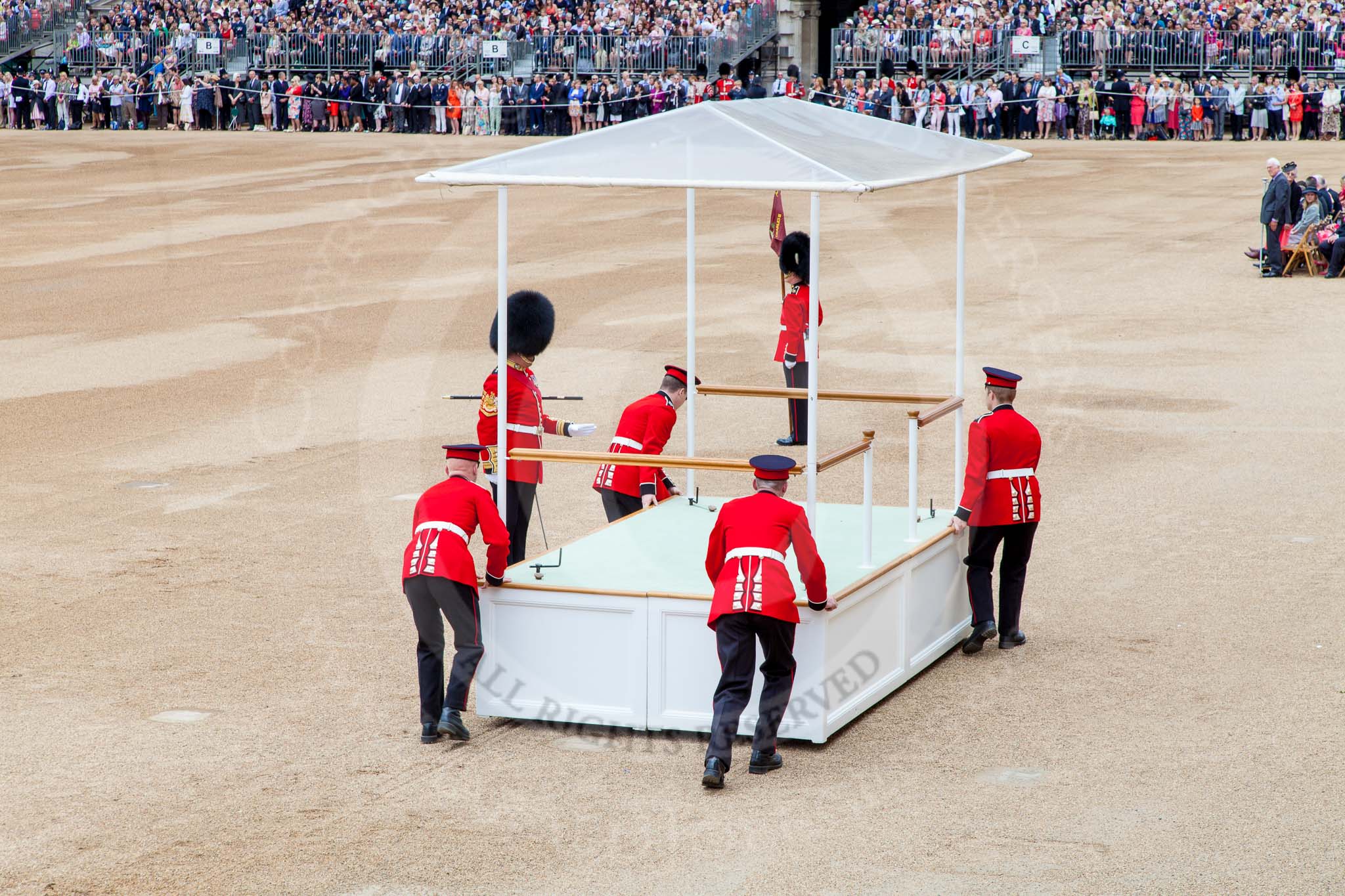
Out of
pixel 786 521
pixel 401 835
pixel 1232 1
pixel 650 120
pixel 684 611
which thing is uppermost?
pixel 1232 1

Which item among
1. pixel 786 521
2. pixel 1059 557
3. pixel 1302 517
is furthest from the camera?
pixel 1302 517

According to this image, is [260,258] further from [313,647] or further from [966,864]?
[966,864]

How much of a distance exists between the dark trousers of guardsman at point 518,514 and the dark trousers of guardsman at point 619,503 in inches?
23.1

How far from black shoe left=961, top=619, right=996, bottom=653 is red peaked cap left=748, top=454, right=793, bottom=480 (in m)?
2.04

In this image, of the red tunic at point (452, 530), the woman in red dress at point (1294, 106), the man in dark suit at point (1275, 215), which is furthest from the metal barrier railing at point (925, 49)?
the red tunic at point (452, 530)

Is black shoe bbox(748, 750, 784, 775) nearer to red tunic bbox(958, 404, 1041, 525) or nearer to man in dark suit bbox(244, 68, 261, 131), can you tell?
red tunic bbox(958, 404, 1041, 525)

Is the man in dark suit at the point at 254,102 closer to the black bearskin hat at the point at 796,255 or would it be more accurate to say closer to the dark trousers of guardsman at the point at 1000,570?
the black bearskin hat at the point at 796,255

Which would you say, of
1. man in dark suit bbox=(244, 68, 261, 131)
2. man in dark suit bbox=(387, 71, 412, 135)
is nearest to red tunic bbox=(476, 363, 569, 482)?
man in dark suit bbox=(387, 71, 412, 135)

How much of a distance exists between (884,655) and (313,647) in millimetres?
3085

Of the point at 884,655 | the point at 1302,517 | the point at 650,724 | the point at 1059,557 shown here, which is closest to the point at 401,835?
the point at 650,724

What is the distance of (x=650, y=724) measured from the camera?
25.3 ft

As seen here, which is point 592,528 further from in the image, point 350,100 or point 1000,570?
point 350,100

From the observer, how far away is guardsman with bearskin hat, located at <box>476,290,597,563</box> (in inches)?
350

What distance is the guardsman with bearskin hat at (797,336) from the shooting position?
543 inches
